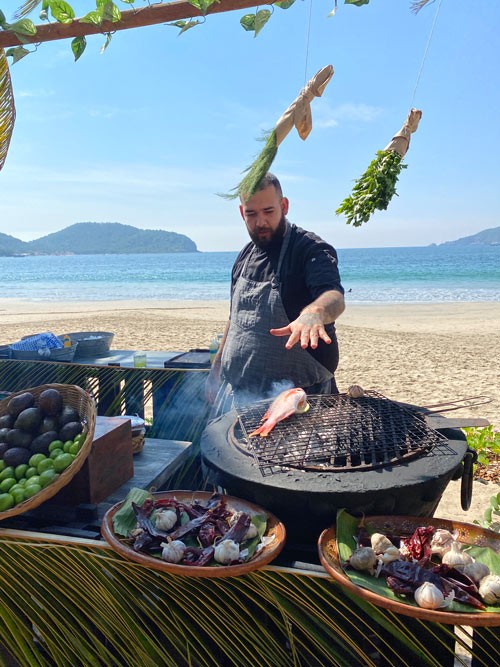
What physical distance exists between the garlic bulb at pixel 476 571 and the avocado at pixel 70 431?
5.79 ft

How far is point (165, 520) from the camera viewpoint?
185 centimetres

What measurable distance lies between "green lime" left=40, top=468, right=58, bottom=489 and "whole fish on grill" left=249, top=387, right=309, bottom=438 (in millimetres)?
903

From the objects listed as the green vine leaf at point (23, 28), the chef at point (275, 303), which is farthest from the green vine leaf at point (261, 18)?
the chef at point (275, 303)

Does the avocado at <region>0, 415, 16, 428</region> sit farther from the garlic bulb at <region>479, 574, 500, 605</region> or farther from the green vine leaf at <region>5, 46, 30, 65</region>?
the garlic bulb at <region>479, 574, 500, 605</region>

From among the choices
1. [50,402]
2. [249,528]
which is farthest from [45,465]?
[249,528]

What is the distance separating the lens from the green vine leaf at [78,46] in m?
1.83

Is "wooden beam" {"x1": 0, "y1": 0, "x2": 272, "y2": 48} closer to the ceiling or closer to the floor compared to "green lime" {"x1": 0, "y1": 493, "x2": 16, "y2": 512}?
closer to the ceiling

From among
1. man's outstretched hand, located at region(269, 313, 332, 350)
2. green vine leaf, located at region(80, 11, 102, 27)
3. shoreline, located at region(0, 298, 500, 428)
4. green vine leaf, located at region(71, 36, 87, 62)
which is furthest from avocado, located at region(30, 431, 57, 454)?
shoreline, located at region(0, 298, 500, 428)

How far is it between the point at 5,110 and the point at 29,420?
148cm

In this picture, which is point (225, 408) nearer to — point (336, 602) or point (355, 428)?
point (355, 428)

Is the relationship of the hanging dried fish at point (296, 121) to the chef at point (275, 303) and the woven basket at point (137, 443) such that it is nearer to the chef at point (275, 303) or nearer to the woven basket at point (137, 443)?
the chef at point (275, 303)

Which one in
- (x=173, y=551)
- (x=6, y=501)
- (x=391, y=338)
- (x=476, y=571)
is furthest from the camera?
(x=391, y=338)

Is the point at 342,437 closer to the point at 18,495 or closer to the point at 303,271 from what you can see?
the point at 303,271

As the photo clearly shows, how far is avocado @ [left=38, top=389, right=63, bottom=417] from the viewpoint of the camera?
246 cm
